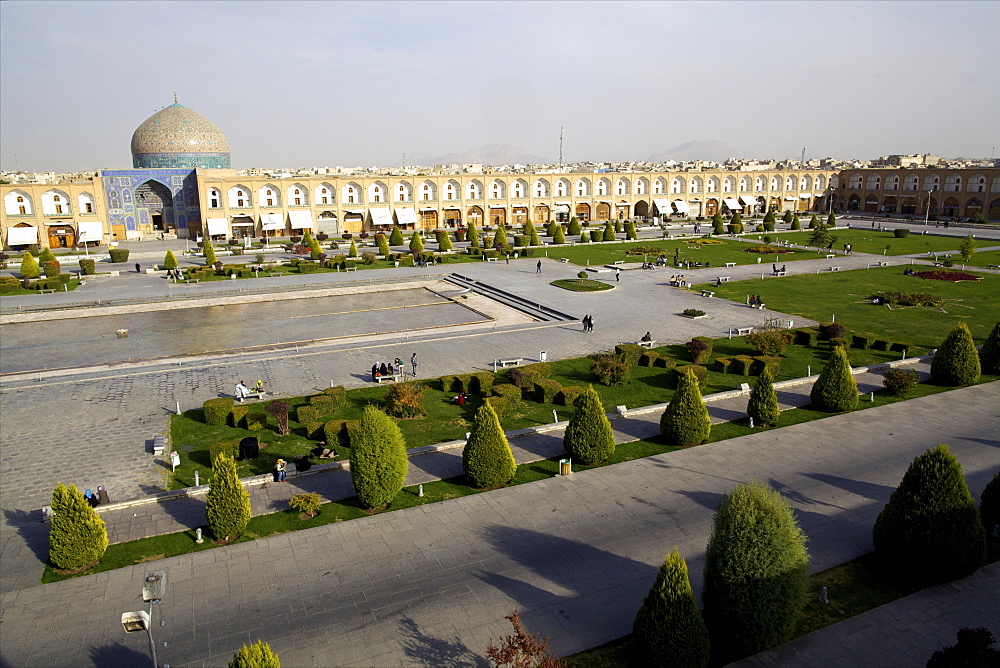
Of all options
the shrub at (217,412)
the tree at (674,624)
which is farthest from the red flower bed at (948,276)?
the shrub at (217,412)

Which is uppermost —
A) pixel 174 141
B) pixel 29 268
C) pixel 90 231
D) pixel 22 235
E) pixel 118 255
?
pixel 174 141

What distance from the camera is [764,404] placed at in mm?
15578

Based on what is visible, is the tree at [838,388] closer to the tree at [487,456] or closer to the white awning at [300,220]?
the tree at [487,456]

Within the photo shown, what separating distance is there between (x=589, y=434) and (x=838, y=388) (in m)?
7.21

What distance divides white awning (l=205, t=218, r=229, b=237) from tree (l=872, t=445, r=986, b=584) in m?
53.2

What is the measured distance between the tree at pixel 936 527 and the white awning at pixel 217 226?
5325 centimetres

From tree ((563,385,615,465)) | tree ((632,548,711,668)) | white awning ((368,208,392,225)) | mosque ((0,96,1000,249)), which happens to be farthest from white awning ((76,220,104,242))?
tree ((632,548,711,668))

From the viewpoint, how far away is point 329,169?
63312 mm

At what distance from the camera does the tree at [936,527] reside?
9.52m

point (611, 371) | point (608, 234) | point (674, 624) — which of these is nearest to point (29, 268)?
point (611, 371)

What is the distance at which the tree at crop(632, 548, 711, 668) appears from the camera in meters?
7.52

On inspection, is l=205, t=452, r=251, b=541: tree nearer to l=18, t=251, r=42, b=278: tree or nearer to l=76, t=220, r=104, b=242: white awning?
l=18, t=251, r=42, b=278: tree

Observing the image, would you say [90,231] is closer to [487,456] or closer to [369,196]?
[369,196]

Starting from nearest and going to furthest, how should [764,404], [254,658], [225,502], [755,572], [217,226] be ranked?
[254,658] → [755,572] → [225,502] → [764,404] → [217,226]
